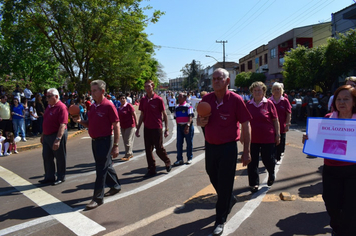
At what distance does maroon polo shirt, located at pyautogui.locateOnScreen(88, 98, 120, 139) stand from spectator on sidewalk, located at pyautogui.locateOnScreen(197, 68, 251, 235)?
1.90 m

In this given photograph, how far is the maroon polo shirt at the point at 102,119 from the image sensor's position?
495 cm

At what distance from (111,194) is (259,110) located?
3186 mm

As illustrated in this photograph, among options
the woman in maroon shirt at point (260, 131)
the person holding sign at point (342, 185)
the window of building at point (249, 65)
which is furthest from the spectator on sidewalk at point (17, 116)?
the window of building at point (249, 65)

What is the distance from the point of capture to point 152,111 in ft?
21.5

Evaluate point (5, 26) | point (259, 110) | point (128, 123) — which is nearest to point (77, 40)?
point (5, 26)

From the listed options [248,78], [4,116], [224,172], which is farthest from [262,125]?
[248,78]

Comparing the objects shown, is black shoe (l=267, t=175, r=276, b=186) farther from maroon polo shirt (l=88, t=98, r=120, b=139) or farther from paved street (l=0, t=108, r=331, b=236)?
maroon polo shirt (l=88, t=98, r=120, b=139)

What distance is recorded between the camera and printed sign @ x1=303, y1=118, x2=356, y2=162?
312cm

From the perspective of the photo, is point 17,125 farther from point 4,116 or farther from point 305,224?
point 305,224

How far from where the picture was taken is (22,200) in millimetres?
5312

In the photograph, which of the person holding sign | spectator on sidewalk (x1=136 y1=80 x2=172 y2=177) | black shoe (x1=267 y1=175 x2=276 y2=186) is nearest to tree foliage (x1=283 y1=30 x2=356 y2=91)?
black shoe (x1=267 y1=175 x2=276 y2=186)

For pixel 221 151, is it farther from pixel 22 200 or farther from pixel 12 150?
pixel 12 150

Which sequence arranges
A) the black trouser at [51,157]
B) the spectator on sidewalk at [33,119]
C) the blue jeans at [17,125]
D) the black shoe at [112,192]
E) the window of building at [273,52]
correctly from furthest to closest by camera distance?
the window of building at [273,52] < the spectator on sidewalk at [33,119] < the blue jeans at [17,125] < the black trouser at [51,157] < the black shoe at [112,192]

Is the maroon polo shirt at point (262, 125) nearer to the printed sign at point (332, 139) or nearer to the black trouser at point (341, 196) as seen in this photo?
the printed sign at point (332, 139)
